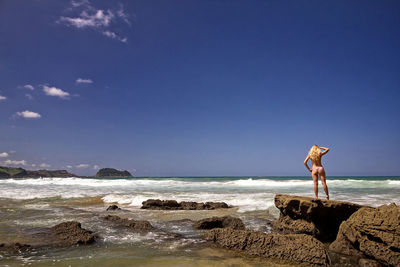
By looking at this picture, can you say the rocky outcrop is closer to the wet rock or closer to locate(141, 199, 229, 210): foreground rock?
the wet rock

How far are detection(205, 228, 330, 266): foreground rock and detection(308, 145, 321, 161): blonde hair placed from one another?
3.12 meters

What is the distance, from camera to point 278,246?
4621mm

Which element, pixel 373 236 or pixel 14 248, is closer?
pixel 373 236

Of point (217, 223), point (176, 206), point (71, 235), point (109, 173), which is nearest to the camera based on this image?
point (71, 235)

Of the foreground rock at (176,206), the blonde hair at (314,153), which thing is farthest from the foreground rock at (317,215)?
the foreground rock at (176,206)

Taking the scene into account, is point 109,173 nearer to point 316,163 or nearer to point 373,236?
point 316,163

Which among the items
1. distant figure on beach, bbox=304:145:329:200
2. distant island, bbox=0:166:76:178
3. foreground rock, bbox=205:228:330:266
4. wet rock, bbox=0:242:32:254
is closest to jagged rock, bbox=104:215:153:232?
foreground rock, bbox=205:228:330:266

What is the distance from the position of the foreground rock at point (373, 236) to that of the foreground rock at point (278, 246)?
795 mm

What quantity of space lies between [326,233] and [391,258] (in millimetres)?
1978

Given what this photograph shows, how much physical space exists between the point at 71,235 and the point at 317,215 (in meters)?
5.48

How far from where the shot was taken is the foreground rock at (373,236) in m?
4.24

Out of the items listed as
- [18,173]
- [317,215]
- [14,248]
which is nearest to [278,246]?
[317,215]

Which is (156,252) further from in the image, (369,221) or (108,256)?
(369,221)

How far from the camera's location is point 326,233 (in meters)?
6.12
